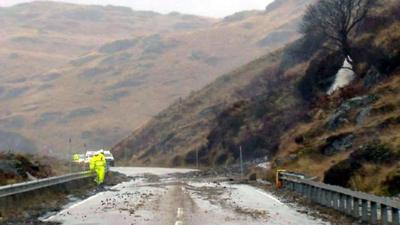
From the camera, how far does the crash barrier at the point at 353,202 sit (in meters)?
14.4

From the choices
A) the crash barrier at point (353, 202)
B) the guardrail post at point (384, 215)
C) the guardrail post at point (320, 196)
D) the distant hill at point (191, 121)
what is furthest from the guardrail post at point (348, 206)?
the distant hill at point (191, 121)

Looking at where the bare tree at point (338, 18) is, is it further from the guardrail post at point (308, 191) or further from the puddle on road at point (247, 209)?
the guardrail post at point (308, 191)

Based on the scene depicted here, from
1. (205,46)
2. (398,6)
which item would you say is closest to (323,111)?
(398,6)

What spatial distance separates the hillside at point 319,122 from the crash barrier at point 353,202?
1.06 m

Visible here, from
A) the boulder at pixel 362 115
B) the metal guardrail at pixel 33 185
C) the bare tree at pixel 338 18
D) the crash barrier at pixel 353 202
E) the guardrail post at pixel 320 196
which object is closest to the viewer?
the crash barrier at pixel 353 202

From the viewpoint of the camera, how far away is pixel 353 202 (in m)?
17.1

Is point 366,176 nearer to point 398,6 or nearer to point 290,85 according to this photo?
point 398,6

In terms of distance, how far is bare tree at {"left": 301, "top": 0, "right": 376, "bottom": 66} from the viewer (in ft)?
138

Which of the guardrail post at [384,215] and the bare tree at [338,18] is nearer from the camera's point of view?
the guardrail post at [384,215]

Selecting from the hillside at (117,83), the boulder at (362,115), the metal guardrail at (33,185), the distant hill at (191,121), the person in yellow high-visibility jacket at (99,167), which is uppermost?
the hillside at (117,83)

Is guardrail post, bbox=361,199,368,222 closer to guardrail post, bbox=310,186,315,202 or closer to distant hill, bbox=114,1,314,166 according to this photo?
guardrail post, bbox=310,186,315,202

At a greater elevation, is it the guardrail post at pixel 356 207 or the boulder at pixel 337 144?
the boulder at pixel 337 144

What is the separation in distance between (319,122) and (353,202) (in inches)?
776

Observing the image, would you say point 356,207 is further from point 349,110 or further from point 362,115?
point 349,110
